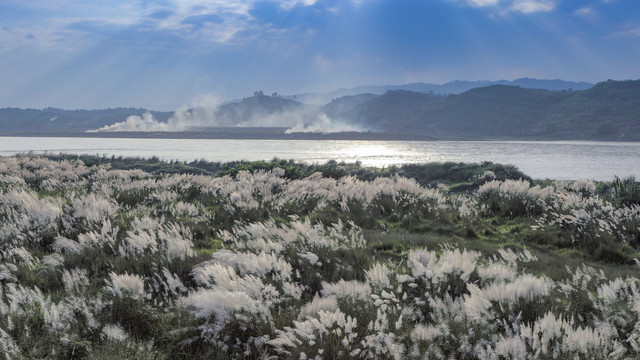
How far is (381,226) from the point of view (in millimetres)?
8969

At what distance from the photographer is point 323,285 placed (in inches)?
174

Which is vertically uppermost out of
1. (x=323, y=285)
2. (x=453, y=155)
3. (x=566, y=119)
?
(x=566, y=119)

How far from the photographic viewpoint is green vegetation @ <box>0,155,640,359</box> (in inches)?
124

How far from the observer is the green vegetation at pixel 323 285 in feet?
10.3

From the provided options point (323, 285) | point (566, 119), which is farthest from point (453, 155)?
point (566, 119)

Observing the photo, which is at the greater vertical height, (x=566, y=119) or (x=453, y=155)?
(x=566, y=119)

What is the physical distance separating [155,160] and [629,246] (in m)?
46.5

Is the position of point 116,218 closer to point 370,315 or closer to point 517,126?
point 370,315

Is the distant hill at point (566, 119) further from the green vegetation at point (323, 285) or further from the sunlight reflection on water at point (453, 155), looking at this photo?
the green vegetation at point (323, 285)

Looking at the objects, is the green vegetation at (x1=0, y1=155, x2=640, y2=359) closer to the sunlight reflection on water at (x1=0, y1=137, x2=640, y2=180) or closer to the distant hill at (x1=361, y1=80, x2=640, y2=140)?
the sunlight reflection on water at (x1=0, y1=137, x2=640, y2=180)

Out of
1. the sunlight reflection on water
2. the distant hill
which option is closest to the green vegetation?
the sunlight reflection on water

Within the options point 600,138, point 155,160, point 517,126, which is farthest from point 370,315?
point 517,126

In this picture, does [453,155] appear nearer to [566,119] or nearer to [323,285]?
[323,285]

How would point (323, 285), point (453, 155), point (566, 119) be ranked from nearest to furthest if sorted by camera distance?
point (323, 285) < point (453, 155) < point (566, 119)
